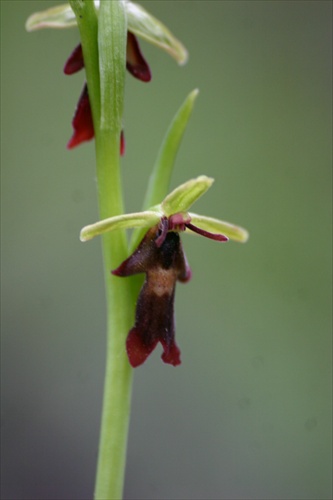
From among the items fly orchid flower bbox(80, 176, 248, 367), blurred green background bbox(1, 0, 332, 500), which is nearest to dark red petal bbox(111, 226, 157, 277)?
fly orchid flower bbox(80, 176, 248, 367)

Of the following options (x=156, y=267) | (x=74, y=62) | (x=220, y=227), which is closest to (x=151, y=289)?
(x=156, y=267)

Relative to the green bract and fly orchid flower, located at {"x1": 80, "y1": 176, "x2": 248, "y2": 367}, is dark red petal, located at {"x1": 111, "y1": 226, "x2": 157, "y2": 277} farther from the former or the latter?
the green bract

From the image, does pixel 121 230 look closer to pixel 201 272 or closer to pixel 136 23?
pixel 136 23

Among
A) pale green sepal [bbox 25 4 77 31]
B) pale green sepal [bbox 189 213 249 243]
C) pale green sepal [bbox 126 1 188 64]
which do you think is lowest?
pale green sepal [bbox 189 213 249 243]

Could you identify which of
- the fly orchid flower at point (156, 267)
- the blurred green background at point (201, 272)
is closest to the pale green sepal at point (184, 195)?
the fly orchid flower at point (156, 267)

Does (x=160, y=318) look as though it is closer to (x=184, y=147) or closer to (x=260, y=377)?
(x=260, y=377)

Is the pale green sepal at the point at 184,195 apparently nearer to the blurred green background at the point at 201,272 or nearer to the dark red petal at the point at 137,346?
the dark red petal at the point at 137,346

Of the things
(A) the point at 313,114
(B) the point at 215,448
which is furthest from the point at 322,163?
(B) the point at 215,448
